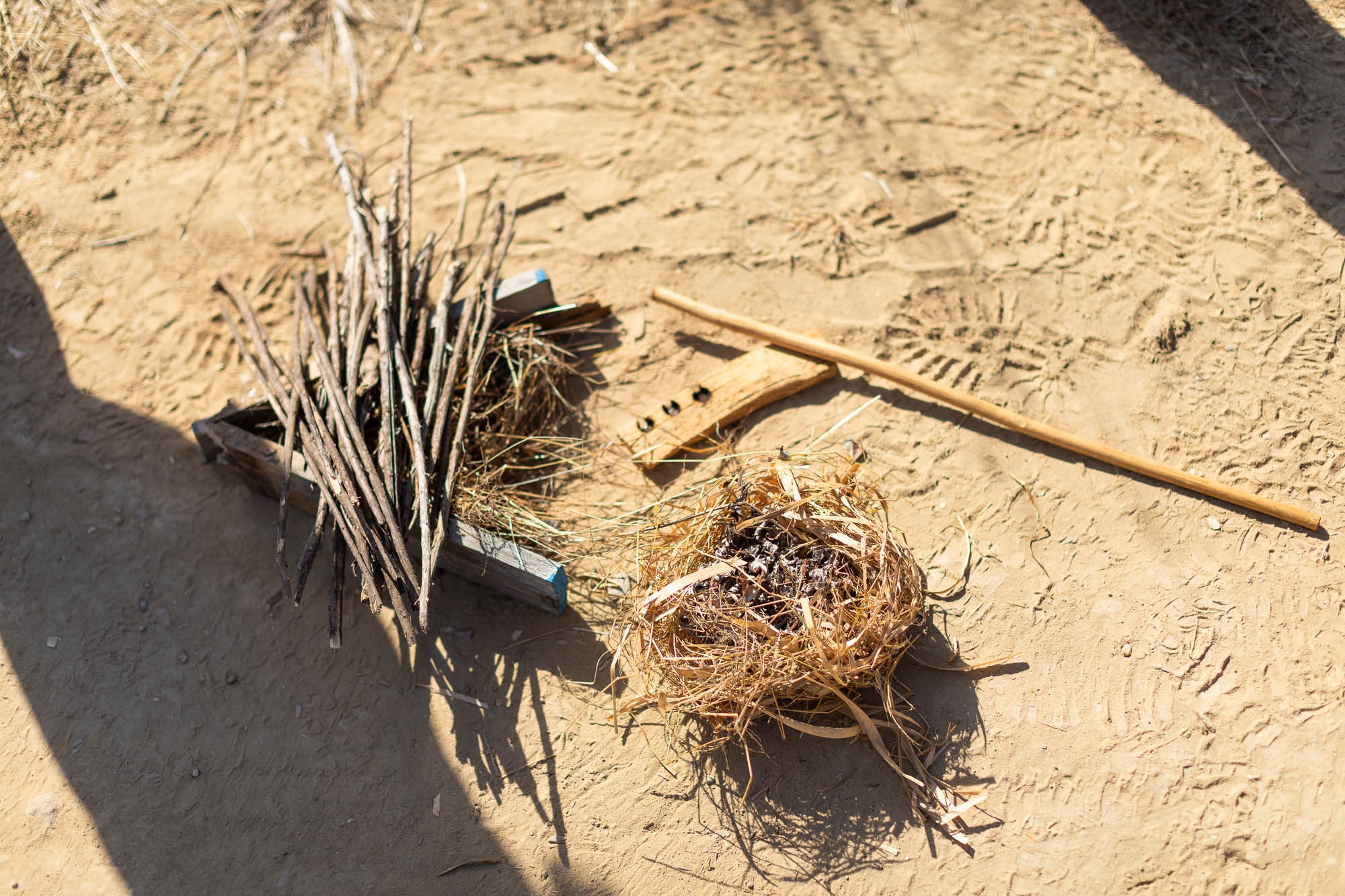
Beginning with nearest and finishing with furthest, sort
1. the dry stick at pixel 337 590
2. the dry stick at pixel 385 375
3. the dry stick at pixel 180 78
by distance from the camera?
the dry stick at pixel 337 590, the dry stick at pixel 385 375, the dry stick at pixel 180 78

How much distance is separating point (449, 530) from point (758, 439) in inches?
52.3

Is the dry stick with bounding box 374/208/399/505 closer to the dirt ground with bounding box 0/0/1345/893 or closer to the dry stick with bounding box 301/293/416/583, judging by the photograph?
the dry stick with bounding box 301/293/416/583

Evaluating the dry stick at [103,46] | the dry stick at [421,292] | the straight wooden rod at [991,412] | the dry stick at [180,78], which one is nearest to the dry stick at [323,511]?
the dry stick at [421,292]

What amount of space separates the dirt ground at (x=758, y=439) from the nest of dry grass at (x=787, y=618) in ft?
0.50

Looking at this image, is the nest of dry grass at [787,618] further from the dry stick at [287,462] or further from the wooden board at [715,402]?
the dry stick at [287,462]

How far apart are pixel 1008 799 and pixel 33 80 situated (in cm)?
601

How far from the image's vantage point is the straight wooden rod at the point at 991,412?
3.26 m

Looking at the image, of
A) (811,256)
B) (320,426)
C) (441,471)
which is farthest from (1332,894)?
(320,426)

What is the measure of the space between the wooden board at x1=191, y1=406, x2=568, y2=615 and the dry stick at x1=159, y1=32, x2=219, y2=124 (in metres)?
2.16

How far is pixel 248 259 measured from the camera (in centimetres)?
431

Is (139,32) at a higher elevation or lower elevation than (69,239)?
higher

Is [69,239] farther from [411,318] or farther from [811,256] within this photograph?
[811,256]

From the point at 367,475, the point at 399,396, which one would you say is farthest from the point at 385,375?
the point at 367,475

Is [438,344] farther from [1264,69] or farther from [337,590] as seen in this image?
[1264,69]
